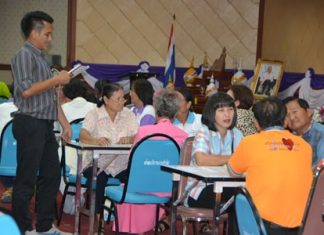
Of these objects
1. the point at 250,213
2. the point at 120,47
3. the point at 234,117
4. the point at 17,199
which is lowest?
the point at 17,199

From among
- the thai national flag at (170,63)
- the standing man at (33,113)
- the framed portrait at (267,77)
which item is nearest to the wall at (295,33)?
the framed portrait at (267,77)

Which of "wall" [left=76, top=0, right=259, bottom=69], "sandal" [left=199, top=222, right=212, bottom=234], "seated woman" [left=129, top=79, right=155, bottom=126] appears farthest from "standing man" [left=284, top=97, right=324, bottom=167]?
"wall" [left=76, top=0, right=259, bottom=69]

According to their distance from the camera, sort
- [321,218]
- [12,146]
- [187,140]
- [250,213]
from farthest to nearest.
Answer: [12,146] → [187,140] → [321,218] → [250,213]

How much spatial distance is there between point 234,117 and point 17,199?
151 centimetres

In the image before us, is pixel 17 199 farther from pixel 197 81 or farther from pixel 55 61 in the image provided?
pixel 55 61

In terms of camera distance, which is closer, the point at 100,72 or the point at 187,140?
the point at 187,140

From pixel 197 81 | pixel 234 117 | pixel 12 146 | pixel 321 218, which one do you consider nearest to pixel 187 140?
pixel 234 117

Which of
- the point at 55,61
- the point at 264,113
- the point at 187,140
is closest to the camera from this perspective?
the point at 264,113

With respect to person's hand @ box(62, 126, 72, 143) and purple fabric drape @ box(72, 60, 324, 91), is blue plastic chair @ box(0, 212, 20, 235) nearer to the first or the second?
person's hand @ box(62, 126, 72, 143)

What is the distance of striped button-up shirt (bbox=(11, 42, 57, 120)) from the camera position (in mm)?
4352

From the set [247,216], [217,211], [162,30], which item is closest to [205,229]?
[217,211]

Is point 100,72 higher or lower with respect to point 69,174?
higher

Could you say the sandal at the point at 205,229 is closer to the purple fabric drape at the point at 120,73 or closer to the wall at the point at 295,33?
the purple fabric drape at the point at 120,73

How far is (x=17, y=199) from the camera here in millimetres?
4418
